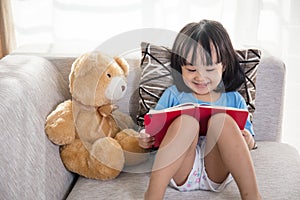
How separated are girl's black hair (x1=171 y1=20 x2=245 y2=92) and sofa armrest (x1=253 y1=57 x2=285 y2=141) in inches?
6.0

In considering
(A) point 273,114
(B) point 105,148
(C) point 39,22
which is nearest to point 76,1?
(C) point 39,22

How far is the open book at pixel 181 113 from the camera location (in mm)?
1412

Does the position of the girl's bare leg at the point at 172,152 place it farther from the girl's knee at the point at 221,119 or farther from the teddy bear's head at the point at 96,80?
the teddy bear's head at the point at 96,80

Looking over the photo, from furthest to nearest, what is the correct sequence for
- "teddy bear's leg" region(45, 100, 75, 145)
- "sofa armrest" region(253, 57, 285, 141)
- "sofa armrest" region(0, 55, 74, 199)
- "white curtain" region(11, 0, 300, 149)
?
"white curtain" region(11, 0, 300, 149)
"sofa armrest" region(253, 57, 285, 141)
"teddy bear's leg" region(45, 100, 75, 145)
"sofa armrest" region(0, 55, 74, 199)

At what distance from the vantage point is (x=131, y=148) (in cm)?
160

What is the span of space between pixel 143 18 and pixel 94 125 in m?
0.64

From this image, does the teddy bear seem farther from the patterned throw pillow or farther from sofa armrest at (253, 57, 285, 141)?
sofa armrest at (253, 57, 285, 141)

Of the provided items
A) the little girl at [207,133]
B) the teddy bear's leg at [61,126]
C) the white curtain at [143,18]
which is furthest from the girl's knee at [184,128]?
the white curtain at [143,18]

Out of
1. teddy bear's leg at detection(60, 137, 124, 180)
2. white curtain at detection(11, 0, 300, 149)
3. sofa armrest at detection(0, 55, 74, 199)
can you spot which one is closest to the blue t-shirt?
teddy bear's leg at detection(60, 137, 124, 180)

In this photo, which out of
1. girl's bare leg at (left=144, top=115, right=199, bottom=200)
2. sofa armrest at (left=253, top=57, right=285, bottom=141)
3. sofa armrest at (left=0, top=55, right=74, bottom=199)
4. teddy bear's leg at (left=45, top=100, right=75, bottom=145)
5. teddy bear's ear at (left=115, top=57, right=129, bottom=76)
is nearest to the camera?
sofa armrest at (left=0, top=55, right=74, bottom=199)

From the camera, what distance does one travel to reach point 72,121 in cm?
157

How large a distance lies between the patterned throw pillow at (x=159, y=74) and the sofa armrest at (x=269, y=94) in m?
0.09

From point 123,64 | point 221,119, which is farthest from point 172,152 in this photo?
point 123,64

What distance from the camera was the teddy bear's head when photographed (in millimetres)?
1547
